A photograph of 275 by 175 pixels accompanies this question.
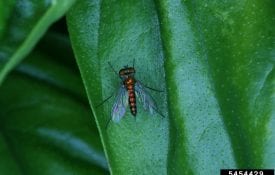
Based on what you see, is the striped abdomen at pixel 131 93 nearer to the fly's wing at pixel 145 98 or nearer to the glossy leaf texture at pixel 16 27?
the fly's wing at pixel 145 98

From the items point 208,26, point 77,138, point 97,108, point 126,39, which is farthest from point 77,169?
point 208,26

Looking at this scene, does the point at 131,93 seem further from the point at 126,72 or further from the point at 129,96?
the point at 126,72

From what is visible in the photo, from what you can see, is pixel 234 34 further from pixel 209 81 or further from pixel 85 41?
pixel 85 41

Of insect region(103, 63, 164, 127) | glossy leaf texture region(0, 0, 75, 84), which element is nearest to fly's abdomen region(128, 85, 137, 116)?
insect region(103, 63, 164, 127)

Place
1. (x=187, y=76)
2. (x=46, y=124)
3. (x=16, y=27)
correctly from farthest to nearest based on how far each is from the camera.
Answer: (x=46, y=124), (x=187, y=76), (x=16, y=27)

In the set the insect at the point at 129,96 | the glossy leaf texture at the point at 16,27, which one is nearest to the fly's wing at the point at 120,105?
the insect at the point at 129,96

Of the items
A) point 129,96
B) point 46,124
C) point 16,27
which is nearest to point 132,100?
point 129,96

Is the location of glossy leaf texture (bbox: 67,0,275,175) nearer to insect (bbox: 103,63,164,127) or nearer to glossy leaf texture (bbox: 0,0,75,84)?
insect (bbox: 103,63,164,127)
